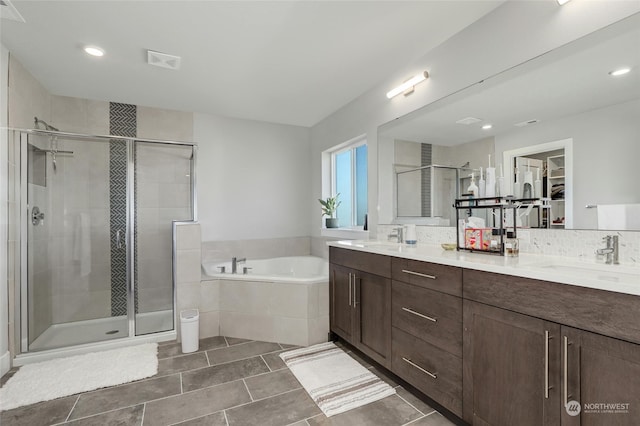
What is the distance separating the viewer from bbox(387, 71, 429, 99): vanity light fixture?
2.34 m

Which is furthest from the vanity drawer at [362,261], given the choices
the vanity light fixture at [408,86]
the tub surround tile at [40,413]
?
the tub surround tile at [40,413]

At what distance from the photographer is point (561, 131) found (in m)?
1.64

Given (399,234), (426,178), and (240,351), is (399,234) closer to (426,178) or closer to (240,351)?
(426,178)

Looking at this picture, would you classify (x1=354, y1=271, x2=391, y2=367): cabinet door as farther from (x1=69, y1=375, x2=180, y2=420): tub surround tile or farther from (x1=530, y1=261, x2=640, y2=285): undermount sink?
(x1=69, y1=375, x2=180, y2=420): tub surround tile

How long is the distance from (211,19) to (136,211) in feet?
6.61

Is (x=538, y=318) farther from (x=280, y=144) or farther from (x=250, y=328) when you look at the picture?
(x=280, y=144)

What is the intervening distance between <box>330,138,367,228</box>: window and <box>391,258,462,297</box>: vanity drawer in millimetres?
1783

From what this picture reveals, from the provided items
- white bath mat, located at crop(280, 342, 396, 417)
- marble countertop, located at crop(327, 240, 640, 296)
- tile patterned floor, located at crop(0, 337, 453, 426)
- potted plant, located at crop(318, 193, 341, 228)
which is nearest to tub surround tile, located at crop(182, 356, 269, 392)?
tile patterned floor, located at crop(0, 337, 453, 426)

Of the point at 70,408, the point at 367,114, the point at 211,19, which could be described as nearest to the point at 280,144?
the point at 367,114

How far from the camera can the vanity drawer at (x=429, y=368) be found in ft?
5.07

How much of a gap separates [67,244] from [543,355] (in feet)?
12.0

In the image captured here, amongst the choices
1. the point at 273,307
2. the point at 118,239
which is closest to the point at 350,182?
the point at 273,307

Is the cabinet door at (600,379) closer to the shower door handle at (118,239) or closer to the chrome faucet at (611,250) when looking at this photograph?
the chrome faucet at (611,250)

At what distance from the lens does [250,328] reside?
9.20 feet
